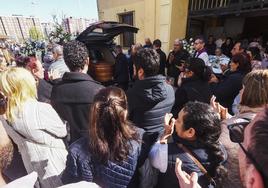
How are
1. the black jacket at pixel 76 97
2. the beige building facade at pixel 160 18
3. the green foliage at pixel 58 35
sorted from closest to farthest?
the black jacket at pixel 76 97 < the green foliage at pixel 58 35 < the beige building facade at pixel 160 18

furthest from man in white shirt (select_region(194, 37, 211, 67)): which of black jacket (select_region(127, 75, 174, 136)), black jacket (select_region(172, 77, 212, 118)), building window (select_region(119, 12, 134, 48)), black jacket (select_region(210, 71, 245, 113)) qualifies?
building window (select_region(119, 12, 134, 48))

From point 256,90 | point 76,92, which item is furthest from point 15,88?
point 256,90

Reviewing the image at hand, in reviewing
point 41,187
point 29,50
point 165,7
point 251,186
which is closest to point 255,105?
point 251,186

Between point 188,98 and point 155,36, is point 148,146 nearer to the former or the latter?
point 188,98

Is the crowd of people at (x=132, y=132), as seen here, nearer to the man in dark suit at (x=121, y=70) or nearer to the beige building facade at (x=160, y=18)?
the man in dark suit at (x=121, y=70)

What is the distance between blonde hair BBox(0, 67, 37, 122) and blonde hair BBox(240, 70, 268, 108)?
1880 mm

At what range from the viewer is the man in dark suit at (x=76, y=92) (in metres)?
1.94

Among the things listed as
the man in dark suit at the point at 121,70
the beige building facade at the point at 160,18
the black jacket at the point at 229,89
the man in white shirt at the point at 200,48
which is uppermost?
the beige building facade at the point at 160,18

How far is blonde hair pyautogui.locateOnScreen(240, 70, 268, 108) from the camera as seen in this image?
1703mm

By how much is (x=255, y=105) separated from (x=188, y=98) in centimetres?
80

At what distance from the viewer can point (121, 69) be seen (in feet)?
16.3

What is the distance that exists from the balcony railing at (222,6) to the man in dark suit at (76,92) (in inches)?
207

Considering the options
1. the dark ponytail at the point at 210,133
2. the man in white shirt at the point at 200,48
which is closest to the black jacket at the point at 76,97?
the dark ponytail at the point at 210,133

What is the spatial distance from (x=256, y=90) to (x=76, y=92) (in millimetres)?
1616
